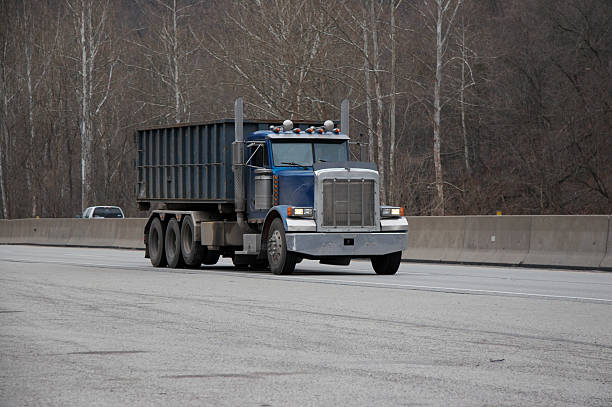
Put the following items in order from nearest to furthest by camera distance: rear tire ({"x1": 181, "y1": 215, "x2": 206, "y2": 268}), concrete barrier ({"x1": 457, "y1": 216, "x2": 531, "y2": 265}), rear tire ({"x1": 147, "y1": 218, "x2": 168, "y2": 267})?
concrete barrier ({"x1": 457, "y1": 216, "x2": 531, "y2": 265}) < rear tire ({"x1": 181, "y1": 215, "x2": 206, "y2": 268}) < rear tire ({"x1": 147, "y1": 218, "x2": 168, "y2": 267})

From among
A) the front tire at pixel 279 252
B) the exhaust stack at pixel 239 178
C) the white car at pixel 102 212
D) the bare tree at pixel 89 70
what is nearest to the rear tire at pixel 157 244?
the exhaust stack at pixel 239 178

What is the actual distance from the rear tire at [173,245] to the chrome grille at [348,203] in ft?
16.3

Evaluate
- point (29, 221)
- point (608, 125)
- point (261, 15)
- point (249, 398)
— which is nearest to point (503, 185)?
point (608, 125)

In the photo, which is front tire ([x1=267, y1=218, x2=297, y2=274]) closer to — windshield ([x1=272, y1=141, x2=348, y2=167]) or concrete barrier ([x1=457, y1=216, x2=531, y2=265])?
windshield ([x1=272, y1=141, x2=348, y2=167])

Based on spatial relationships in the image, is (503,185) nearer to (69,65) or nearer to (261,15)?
(261,15)

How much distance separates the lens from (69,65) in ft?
233

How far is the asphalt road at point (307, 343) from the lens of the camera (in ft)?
25.7

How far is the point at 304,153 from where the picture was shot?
2267 centimetres

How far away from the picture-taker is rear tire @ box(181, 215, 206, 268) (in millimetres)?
24016

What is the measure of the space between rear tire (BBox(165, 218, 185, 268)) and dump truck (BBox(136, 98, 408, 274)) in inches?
0.9

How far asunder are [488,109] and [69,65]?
3004cm

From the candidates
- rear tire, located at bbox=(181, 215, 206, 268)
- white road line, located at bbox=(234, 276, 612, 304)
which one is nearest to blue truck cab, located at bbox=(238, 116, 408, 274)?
white road line, located at bbox=(234, 276, 612, 304)

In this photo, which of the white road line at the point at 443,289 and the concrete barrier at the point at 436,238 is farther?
the concrete barrier at the point at 436,238

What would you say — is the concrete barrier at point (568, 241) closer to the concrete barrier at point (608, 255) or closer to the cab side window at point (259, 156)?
the concrete barrier at point (608, 255)
